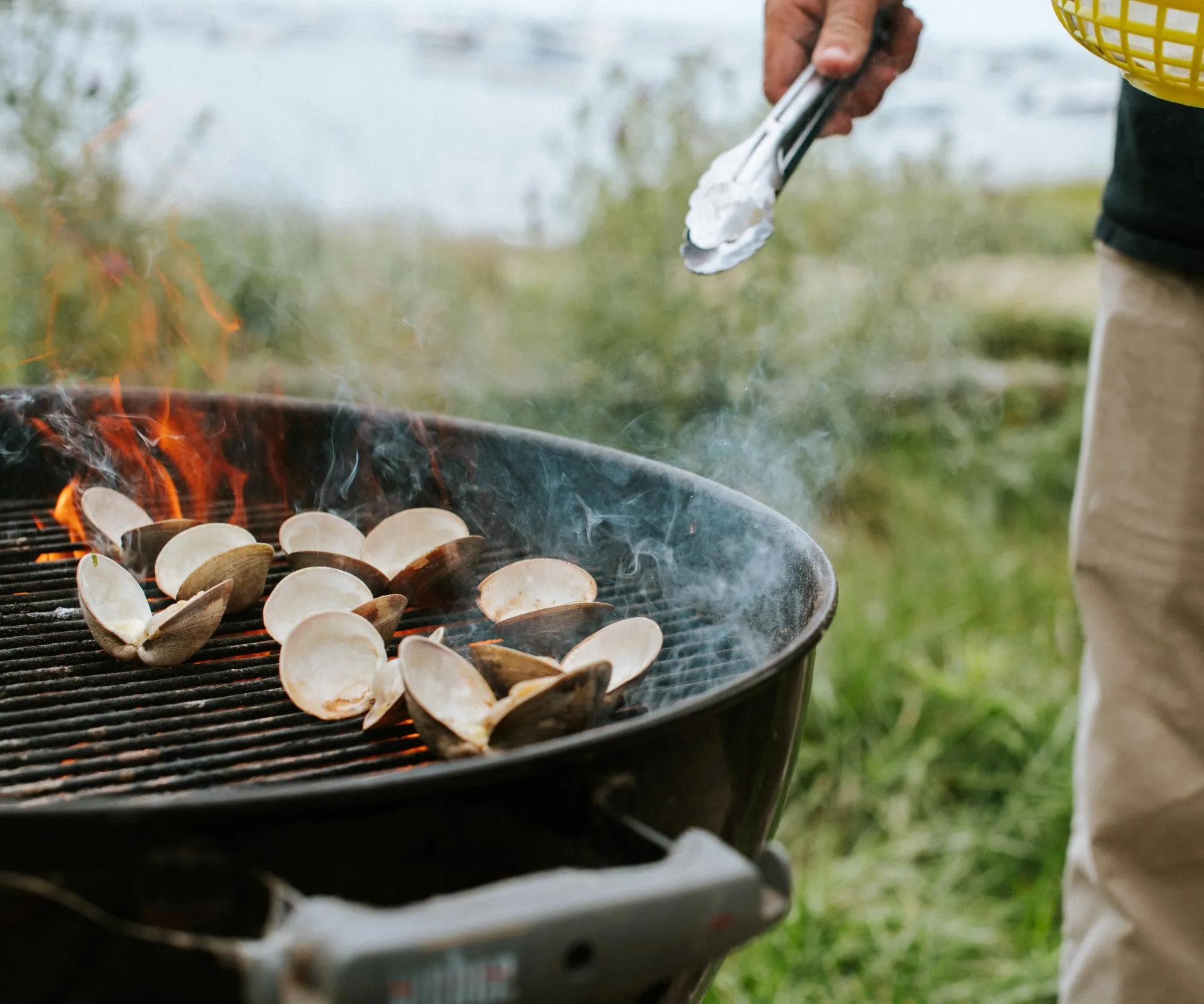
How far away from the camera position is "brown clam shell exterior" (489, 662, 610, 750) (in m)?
1.05

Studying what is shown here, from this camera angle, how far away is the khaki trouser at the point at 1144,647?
1755mm

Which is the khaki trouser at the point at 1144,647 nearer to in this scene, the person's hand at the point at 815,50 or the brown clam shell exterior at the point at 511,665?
the person's hand at the point at 815,50

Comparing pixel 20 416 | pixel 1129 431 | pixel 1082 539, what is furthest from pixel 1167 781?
pixel 20 416

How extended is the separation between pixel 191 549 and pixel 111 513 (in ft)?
0.61

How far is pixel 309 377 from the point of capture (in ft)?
12.4

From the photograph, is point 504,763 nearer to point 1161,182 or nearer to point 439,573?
point 439,573

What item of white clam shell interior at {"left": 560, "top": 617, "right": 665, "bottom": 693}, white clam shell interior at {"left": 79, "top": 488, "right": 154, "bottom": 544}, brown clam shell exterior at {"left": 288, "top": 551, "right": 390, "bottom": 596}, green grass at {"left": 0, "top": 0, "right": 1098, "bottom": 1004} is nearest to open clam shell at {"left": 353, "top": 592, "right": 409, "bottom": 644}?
brown clam shell exterior at {"left": 288, "top": 551, "right": 390, "bottom": 596}

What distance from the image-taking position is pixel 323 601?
1443 mm

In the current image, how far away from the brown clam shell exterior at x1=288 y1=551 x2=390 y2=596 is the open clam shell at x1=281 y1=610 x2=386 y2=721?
174 mm

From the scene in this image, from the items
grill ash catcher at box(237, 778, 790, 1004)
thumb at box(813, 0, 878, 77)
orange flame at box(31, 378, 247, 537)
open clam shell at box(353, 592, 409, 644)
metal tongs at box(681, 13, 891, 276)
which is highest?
thumb at box(813, 0, 878, 77)

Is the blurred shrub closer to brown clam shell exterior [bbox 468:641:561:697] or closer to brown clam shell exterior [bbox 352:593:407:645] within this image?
brown clam shell exterior [bbox 352:593:407:645]

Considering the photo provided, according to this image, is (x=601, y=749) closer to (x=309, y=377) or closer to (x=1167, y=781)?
(x=1167, y=781)

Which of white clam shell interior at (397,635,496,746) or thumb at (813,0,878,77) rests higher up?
thumb at (813,0,878,77)

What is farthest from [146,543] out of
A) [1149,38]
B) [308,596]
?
[1149,38]
